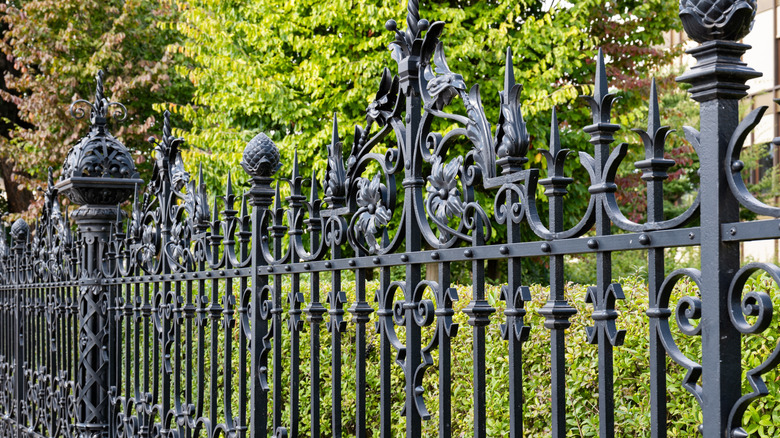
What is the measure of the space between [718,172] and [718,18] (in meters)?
0.28

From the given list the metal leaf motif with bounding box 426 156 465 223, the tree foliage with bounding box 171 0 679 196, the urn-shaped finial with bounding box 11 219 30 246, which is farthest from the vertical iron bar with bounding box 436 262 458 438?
the tree foliage with bounding box 171 0 679 196

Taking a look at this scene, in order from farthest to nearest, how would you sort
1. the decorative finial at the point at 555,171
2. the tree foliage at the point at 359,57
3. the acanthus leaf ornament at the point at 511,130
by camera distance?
the tree foliage at the point at 359,57 → the acanthus leaf ornament at the point at 511,130 → the decorative finial at the point at 555,171

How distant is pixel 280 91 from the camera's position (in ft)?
42.2

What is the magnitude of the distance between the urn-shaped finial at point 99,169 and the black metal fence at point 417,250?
13mm

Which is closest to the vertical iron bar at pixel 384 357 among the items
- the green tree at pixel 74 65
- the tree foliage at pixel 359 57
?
the tree foliage at pixel 359 57

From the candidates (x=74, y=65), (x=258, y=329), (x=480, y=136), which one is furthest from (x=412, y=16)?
(x=74, y=65)

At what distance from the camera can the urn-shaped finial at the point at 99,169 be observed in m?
4.80

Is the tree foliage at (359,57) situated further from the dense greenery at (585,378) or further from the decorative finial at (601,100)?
the decorative finial at (601,100)

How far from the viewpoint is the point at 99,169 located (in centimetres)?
488

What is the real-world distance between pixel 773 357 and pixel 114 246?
408cm

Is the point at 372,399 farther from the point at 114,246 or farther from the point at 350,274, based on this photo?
the point at 350,274

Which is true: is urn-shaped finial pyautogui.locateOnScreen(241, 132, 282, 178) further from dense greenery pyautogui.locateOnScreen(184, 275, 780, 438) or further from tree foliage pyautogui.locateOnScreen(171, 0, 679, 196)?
tree foliage pyautogui.locateOnScreen(171, 0, 679, 196)

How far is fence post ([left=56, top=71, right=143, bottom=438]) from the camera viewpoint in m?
4.73

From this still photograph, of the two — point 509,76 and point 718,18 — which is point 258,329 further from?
point 718,18
